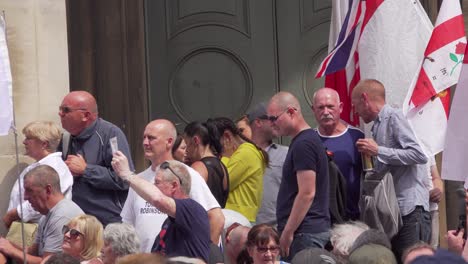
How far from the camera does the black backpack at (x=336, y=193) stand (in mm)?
10000

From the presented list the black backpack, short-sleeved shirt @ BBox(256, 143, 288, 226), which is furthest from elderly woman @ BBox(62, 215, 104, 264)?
short-sleeved shirt @ BBox(256, 143, 288, 226)

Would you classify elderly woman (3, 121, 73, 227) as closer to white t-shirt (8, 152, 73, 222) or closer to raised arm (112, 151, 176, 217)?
white t-shirt (8, 152, 73, 222)

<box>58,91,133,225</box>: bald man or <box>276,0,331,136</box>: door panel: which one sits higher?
<box>276,0,331,136</box>: door panel

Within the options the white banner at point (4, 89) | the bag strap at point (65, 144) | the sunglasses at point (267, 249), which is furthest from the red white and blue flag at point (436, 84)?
the white banner at point (4, 89)

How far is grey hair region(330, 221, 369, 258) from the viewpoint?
920cm

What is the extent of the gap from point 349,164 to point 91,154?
1741 millimetres

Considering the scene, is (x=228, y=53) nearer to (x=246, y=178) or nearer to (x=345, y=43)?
(x=345, y=43)

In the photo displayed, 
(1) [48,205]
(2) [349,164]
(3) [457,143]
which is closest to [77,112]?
(1) [48,205]

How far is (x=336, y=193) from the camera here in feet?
33.1

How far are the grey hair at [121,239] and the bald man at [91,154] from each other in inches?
39.1

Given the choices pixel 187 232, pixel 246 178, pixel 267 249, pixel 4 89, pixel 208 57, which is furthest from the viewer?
pixel 208 57

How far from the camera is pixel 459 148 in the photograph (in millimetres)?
8727

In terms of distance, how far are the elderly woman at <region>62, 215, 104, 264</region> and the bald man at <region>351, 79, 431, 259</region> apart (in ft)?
6.12

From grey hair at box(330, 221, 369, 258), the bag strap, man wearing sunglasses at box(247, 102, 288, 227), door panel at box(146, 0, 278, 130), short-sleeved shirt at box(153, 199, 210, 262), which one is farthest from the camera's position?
door panel at box(146, 0, 278, 130)
